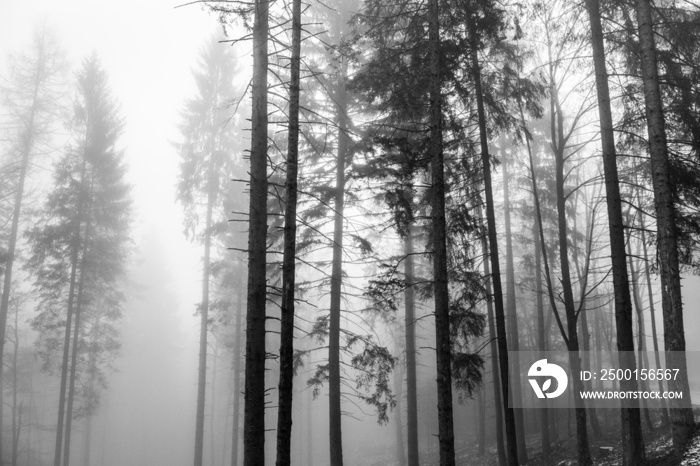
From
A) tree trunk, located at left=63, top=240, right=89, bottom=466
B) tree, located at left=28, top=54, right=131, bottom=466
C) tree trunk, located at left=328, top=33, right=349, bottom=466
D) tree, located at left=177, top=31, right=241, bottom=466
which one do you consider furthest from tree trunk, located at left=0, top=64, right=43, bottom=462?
tree trunk, located at left=328, top=33, right=349, bottom=466

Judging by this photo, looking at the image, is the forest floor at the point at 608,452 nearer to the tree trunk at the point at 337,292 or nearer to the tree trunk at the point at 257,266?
the tree trunk at the point at 337,292

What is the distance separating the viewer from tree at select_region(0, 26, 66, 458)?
22.0 m

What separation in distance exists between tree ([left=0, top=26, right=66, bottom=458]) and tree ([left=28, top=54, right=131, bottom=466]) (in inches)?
63.6

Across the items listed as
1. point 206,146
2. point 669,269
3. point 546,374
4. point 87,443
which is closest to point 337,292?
point 546,374

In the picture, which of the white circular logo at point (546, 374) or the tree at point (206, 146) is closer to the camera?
the white circular logo at point (546, 374)

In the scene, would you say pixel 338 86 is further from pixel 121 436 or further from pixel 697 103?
pixel 121 436

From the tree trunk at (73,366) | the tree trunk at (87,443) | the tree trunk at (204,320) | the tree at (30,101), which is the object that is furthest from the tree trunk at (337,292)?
the tree trunk at (87,443)

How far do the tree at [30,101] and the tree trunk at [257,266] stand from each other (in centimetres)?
1885

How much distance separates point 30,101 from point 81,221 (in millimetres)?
7393

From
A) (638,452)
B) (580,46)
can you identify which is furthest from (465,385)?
(580,46)

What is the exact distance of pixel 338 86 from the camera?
14.2 m

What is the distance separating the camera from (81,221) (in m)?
20.7

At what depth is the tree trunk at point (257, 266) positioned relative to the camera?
784cm

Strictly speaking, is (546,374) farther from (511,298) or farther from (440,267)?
(440,267)
